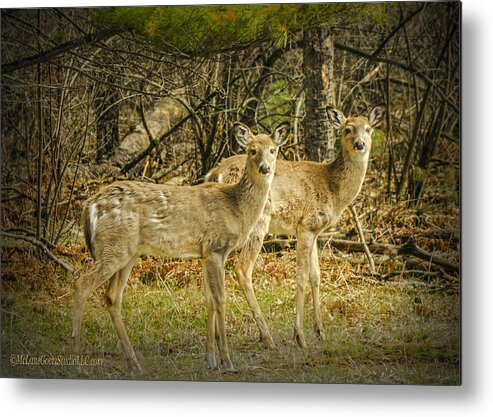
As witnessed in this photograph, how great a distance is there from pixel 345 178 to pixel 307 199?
1.06ft

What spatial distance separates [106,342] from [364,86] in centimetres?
269

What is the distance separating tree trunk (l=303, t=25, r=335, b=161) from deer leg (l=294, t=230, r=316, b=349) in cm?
67

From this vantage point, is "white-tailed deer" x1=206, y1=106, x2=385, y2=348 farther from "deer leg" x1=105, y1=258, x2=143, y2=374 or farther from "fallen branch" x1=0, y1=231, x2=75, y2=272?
"fallen branch" x1=0, y1=231, x2=75, y2=272

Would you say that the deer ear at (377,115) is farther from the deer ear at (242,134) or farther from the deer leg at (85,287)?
the deer leg at (85,287)

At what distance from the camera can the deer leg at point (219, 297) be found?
6.75 metres

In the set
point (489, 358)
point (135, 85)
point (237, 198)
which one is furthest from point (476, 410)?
point (135, 85)

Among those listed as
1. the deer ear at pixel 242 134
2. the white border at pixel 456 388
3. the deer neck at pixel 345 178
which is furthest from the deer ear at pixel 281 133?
the white border at pixel 456 388

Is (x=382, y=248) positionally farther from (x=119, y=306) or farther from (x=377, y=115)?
(x=119, y=306)

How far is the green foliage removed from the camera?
22.3 ft

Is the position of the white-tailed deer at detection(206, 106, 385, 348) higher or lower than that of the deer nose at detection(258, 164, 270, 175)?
lower

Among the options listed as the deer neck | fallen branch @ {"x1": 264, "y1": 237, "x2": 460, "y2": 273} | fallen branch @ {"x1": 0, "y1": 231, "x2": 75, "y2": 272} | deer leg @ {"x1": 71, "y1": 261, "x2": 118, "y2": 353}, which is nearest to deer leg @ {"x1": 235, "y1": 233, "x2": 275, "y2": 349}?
fallen branch @ {"x1": 264, "y1": 237, "x2": 460, "y2": 273}

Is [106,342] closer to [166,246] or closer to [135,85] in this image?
[166,246]

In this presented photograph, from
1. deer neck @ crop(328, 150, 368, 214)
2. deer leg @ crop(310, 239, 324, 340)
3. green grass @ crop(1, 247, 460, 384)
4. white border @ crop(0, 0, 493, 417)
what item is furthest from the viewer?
deer neck @ crop(328, 150, 368, 214)

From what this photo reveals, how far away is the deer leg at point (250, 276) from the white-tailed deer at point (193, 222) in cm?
16
